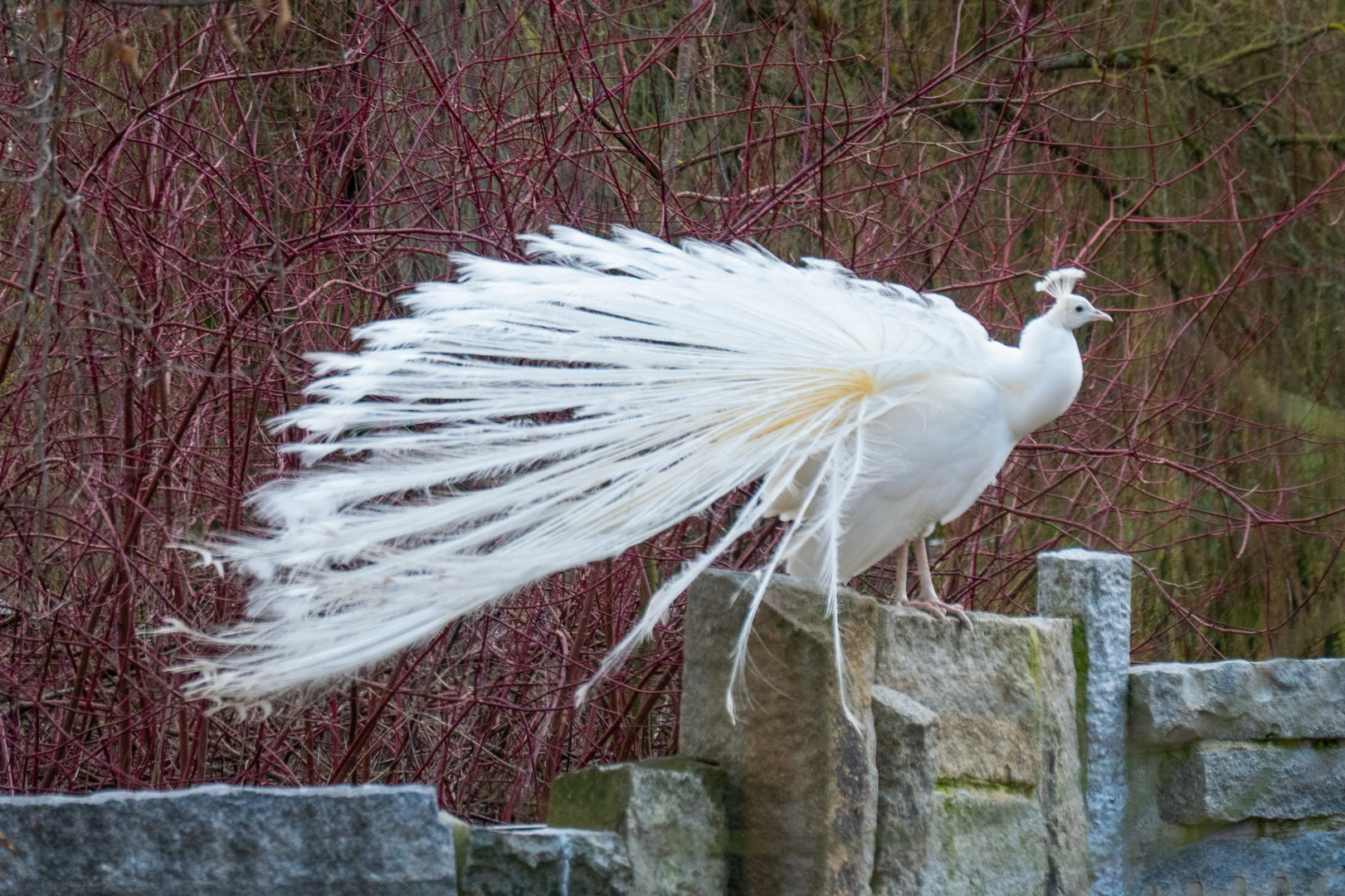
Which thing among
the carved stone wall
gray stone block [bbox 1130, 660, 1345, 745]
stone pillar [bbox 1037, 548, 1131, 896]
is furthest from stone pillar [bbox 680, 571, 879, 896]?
gray stone block [bbox 1130, 660, 1345, 745]

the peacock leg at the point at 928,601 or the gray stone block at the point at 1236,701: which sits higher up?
the peacock leg at the point at 928,601

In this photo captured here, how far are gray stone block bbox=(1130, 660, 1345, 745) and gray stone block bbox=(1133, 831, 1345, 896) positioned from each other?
0.30 metres

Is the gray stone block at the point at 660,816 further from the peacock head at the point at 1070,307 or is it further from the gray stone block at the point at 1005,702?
the peacock head at the point at 1070,307

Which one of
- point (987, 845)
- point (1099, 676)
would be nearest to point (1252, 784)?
Result: point (1099, 676)

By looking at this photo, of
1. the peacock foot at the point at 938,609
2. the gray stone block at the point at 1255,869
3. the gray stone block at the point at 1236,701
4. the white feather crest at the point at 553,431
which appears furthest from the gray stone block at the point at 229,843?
the gray stone block at the point at 1255,869

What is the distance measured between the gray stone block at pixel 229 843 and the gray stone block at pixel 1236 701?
2.22m

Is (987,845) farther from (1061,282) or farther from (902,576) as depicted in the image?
(1061,282)

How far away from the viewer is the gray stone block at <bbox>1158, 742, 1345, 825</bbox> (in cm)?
373

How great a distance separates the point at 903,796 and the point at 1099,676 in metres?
1.11

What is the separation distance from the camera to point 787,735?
2684mm

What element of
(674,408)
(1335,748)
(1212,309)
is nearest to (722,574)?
(674,408)

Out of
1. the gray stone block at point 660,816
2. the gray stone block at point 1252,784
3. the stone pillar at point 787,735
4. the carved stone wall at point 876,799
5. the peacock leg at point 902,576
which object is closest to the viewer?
the carved stone wall at point 876,799

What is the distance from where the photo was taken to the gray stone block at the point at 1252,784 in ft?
12.3

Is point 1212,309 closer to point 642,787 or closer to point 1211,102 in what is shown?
point 1211,102
